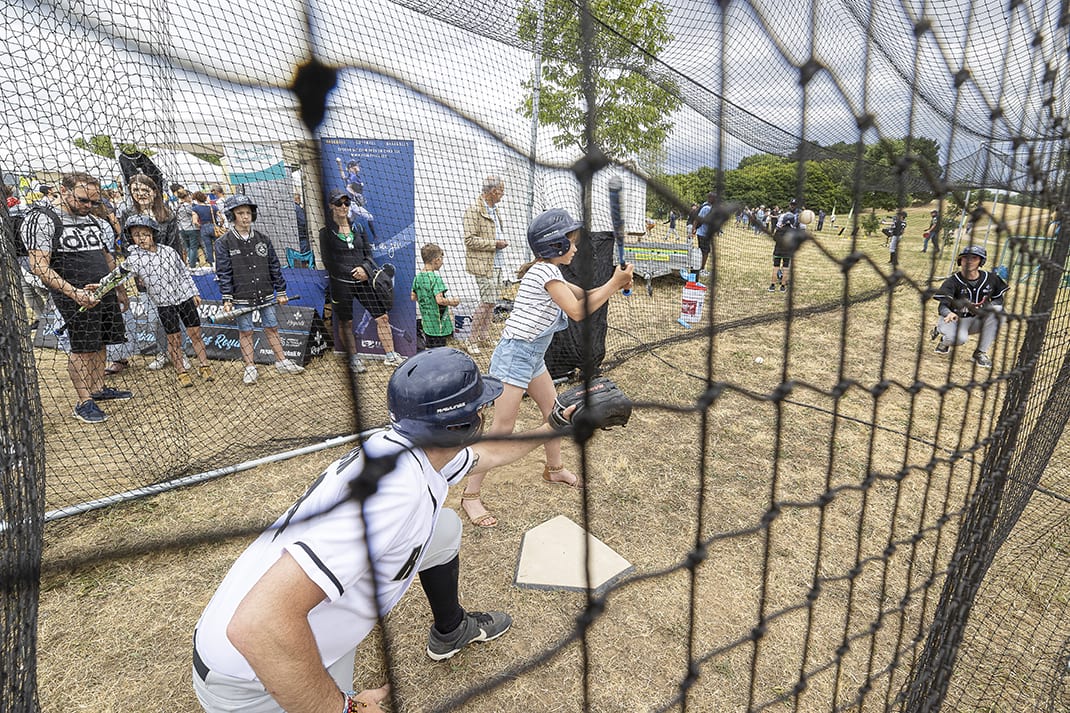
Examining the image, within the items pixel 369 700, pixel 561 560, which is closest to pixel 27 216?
pixel 369 700

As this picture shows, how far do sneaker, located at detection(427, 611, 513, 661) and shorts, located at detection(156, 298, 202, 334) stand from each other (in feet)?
11.6

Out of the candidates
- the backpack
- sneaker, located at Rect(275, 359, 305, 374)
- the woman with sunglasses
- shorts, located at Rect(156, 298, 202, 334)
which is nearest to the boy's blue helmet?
the woman with sunglasses

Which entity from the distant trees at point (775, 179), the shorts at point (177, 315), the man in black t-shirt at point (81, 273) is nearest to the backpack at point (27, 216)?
the man in black t-shirt at point (81, 273)

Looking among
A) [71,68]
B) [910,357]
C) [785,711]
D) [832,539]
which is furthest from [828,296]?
[71,68]

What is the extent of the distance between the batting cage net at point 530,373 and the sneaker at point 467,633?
0.19ft

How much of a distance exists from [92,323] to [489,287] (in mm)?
2915

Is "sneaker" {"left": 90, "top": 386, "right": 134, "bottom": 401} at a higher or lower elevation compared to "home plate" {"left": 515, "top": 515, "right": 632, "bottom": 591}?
higher

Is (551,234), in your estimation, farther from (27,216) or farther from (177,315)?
(177,315)

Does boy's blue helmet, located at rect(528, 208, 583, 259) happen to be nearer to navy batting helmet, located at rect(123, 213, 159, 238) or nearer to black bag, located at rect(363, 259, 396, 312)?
black bag, located at rect(363, 259, 396, 312)

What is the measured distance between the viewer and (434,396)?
1.38 m

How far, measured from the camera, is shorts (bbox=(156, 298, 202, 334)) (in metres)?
4.29

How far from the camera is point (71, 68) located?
2.41 meters

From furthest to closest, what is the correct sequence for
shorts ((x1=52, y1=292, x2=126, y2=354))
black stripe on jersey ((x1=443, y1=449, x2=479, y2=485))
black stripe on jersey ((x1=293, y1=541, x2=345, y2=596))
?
shorts ((x1=52, y1=292, x2=126, y2=354)) → black stripe on jersey ((x1=443, y1=449, x2=479, y2=485)) → black stripe on jersey ((x1=293, y1=541, x2=345, y2=596))

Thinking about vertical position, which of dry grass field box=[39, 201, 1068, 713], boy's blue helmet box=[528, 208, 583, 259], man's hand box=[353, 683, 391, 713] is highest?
boy's blue helmet box=[528, 208, 583, 259]
